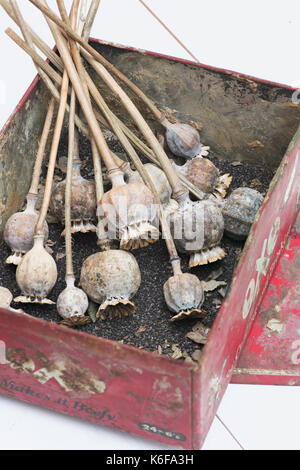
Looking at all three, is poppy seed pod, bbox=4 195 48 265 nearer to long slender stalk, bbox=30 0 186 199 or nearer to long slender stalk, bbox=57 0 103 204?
long slender stalk, bbox=57 0 103 204

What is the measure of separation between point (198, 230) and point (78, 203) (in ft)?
0.75

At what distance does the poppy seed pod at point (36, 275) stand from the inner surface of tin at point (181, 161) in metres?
0.05

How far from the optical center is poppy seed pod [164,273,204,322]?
1592 mm

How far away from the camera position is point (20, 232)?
5.54 ft

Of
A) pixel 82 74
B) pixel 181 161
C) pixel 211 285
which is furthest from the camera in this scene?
pixel 181 161

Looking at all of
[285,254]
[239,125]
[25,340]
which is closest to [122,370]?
[25,340]

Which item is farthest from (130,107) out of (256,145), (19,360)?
(19,360)

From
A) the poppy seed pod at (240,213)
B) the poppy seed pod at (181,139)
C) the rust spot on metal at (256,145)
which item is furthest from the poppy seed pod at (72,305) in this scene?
the rust spot on metal at (256,145)

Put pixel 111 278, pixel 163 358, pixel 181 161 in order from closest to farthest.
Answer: pixel 163 358, pixel 111 278, pixel 181 161

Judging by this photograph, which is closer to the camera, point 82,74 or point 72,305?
point 72,305

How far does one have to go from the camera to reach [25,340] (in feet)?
4.88

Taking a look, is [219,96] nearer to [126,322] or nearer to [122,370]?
[126,322]

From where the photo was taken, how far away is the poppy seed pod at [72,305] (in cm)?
161

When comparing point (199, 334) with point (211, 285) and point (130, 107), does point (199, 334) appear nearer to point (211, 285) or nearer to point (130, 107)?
point (211, 285)
